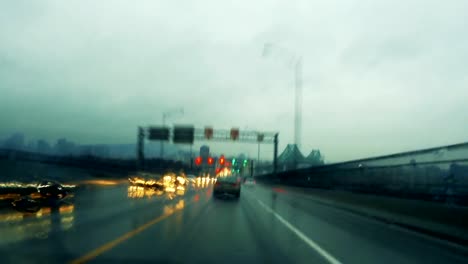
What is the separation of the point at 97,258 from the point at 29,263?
1.39 m

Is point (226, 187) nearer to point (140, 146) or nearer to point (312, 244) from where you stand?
point (312, 244)

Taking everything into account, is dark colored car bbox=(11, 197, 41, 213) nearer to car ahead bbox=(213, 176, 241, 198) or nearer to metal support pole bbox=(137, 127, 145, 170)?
car ahead bbox=(213, 176, 241, 198)

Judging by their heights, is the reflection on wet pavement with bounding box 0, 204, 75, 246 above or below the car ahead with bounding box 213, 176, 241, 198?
below

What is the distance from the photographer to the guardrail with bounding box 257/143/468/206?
19.4m

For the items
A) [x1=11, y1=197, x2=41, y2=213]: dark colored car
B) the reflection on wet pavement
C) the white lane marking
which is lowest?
the white lane marking

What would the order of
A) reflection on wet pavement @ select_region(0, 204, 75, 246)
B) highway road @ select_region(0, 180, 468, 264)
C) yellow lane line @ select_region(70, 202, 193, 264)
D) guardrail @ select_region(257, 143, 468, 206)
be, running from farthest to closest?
1. guardrail @ select_region(257, 143, 468, 206)
2. reflection on wet pavement @ select_region(0, 204, 75, 246)
3. highway road @ select_region(0, 180, 468, 264)
4. yellow lane line @ select_region(70, 202, 193, 264)

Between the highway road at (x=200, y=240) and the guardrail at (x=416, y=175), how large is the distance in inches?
69.2

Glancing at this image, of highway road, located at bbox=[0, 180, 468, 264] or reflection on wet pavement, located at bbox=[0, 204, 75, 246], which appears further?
reflection on wet pavement, located at bbox=[0, 204, 75, 246]

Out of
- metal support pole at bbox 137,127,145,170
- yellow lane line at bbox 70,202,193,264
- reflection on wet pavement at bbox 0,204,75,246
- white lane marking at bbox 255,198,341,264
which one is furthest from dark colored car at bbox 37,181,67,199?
metal support pole at bbox 137,127,145,170

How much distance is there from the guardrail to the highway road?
1.76 m

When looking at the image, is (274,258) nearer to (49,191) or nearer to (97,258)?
(97,258)

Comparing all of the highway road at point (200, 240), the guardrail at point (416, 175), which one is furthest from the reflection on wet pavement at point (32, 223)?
the guardrail at point (416, 175)

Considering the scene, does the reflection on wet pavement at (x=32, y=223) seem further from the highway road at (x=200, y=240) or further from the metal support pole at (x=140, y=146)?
the metal support pole at (x=140, y=146)

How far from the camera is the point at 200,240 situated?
16141mm
